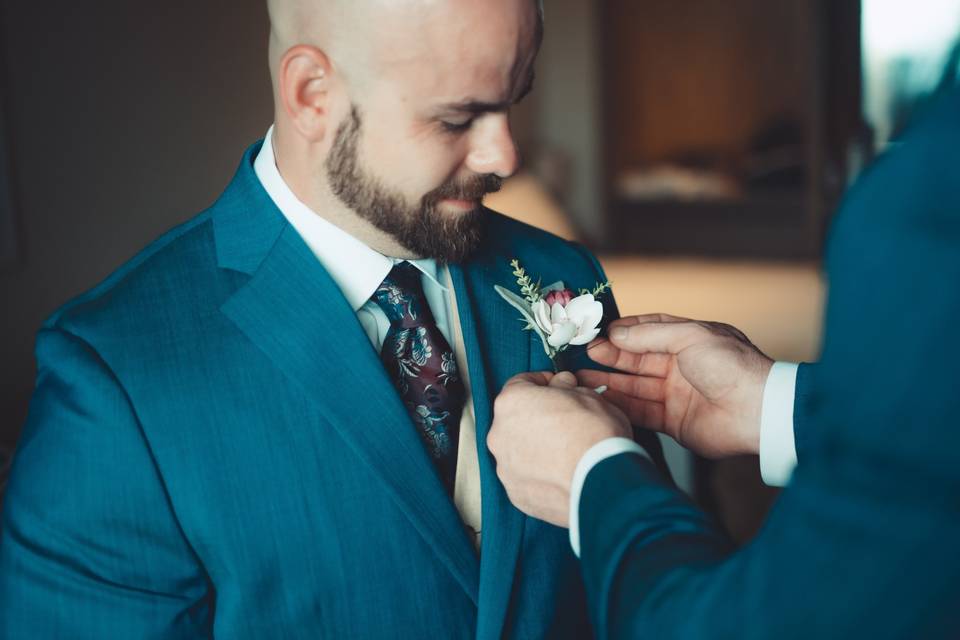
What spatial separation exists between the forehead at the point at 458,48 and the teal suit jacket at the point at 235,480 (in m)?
0.28

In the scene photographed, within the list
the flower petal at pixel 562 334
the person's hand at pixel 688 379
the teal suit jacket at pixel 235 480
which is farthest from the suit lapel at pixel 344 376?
the person's hand at pixel 688 379

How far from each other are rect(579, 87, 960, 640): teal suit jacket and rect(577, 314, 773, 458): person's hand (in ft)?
2.28

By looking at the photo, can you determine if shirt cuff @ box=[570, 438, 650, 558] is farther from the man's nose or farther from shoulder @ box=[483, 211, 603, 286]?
shoulder @ box=[483, 211, 603, 286]

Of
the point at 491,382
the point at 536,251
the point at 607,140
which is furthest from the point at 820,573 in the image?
the point at 607,140

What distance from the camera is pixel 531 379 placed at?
1.20m

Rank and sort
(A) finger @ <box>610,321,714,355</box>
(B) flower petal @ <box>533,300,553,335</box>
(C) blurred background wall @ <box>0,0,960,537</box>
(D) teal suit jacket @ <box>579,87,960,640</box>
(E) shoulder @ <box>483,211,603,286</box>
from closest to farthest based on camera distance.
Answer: (D) teal suit jacket @ <box>579,87,960,640</box>
(B) flower petal @ <box>533,300,553,335</box>
(A) finger @ <box>610,321,714,355</box>
(E) shoulder @ <box>483,211,603,286</box>
(C) blurred background wall @ <box>0,0,960,537</box>

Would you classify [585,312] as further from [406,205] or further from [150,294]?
[150,294]

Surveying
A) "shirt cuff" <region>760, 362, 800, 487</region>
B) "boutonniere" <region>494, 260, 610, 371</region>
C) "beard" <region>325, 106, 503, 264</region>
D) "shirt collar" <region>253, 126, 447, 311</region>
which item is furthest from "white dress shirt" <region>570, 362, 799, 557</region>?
"shirt collar" <region>253, 126, 447, 311</region>

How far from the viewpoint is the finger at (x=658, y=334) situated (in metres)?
1.43

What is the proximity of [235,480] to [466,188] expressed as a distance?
525 millimetres

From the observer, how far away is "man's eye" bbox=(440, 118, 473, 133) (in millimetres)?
1232

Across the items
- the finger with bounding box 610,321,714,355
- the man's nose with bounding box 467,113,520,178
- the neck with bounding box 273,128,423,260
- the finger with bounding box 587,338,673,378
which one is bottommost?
the finger with bounding box 587,338,673,378

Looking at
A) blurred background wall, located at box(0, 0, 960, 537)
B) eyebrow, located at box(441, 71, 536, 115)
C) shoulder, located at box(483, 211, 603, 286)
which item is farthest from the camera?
blurred background wall, located at box(0, 0, 960, 537)

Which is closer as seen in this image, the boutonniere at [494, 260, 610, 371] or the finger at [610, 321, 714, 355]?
the boutonniere at [494, 260, 610, 371]
